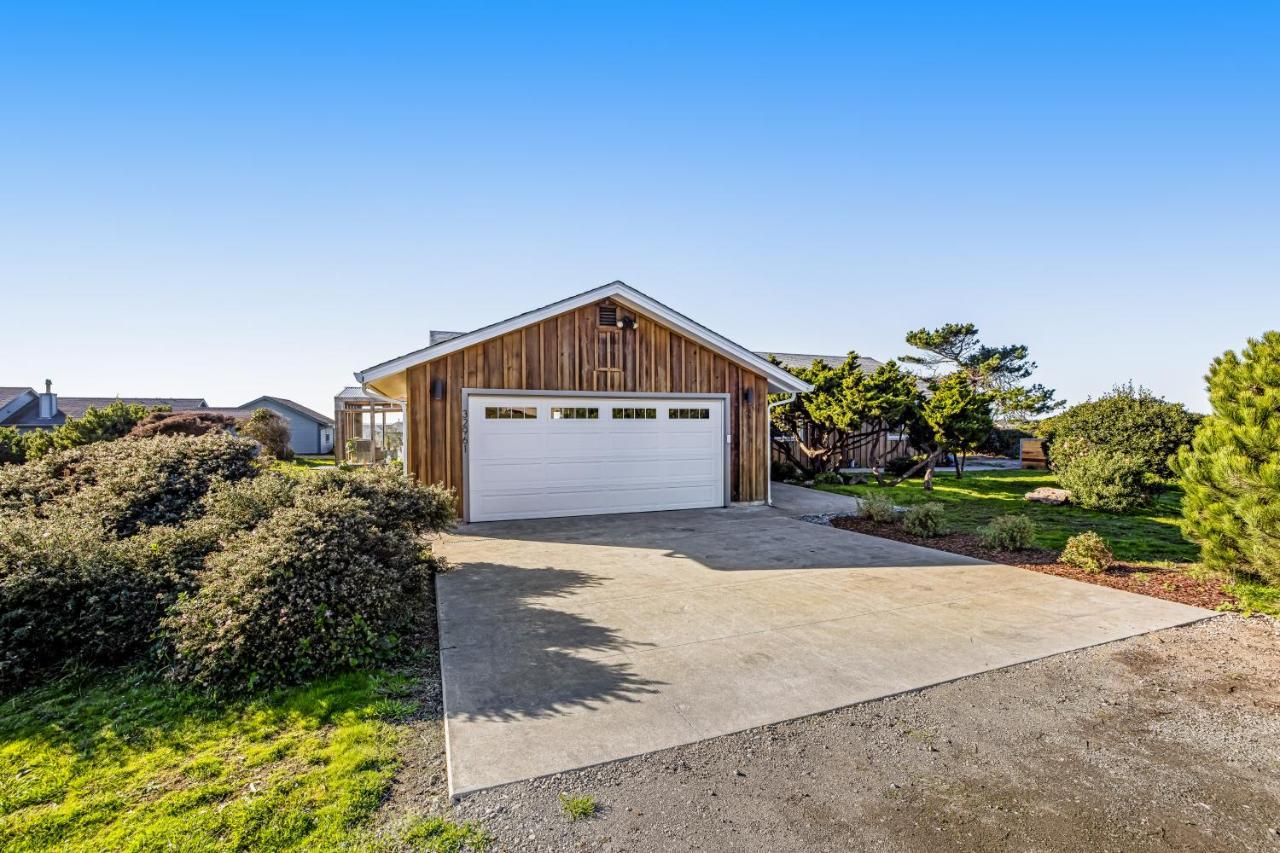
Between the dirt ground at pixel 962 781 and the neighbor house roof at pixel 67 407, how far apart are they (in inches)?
1221

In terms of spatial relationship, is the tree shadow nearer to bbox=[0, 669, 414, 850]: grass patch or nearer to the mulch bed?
bbox=[0, 669, 414, 850]: grass patch

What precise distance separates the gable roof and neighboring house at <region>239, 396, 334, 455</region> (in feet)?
99.8

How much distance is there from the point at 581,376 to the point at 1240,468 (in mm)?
8298

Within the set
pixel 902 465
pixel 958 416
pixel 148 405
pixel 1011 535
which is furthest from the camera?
pixel 148 405

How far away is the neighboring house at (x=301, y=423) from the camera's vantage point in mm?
34844

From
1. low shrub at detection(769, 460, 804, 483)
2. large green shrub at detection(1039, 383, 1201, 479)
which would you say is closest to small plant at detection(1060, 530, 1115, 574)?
large green shrub at detection(1039, 383, 1201, 479)

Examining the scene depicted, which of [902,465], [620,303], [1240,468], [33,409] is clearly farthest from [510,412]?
[33,409]

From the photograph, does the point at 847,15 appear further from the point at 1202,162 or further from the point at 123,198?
the point at 123,198

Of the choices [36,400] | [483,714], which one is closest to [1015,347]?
[483,714]

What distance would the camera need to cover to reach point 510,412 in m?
9.89

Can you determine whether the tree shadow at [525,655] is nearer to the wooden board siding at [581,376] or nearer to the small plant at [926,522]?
the wooden board siding at [581,376]

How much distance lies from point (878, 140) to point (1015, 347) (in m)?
28.5

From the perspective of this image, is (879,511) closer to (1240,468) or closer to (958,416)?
(1240,468)

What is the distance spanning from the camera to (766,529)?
29.6ft
